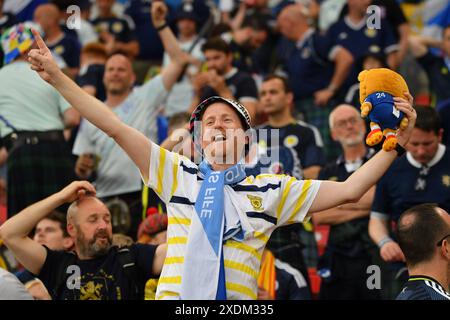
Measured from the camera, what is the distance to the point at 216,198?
5328 mm

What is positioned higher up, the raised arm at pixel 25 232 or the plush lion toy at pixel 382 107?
the plush lion toy at pixel 382 107

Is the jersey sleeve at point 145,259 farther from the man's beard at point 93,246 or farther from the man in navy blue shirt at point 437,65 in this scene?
the man in navy blue shirt at point 437,65

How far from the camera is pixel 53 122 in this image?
9.42 m

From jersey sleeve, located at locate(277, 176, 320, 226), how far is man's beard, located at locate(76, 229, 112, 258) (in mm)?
1565

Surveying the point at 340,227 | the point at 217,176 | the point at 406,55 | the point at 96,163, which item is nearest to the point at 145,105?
the point at 96,163

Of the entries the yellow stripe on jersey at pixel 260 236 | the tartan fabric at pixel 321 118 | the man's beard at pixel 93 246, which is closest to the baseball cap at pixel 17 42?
the man's beard at pixel 93 246

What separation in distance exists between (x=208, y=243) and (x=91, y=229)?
5.16 ft

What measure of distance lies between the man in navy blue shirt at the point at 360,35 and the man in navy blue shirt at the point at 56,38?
3.09 m

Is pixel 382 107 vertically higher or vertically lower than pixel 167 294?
higher

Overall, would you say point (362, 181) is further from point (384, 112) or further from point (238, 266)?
point (238, 266)

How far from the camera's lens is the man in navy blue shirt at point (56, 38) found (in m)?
12.3

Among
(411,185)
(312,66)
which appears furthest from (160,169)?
(312,66)

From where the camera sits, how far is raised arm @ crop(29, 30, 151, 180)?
213 inches

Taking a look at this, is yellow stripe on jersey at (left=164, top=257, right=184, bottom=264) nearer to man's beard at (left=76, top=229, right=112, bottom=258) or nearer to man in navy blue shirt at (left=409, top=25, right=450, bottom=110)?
man's beard at (left=76, top=229, right=112, bottom=258)
